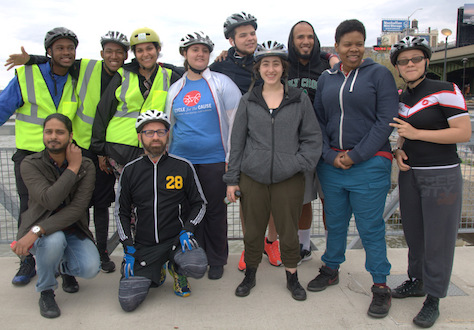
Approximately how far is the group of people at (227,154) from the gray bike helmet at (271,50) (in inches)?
0.5

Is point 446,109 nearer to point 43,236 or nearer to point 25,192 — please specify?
point 43,236

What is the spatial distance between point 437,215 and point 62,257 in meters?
2.92

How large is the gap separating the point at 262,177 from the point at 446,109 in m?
1.38

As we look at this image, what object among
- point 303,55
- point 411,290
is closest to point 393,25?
point 303,55

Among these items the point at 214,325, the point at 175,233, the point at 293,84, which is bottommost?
the point at 214,325

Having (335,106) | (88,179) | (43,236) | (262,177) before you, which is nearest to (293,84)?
(335,106)

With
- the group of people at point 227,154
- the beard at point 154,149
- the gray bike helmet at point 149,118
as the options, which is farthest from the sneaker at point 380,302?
the gray bike helmet at point 149,118

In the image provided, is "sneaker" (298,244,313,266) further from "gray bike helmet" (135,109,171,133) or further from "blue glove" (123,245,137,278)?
"gray bike helmet" (135,109,171,133)

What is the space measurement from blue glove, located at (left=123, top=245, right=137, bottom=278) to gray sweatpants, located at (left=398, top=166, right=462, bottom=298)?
7.26 ft

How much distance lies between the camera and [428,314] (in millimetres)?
2688

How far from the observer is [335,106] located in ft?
9.59

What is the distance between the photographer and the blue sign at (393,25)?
108m

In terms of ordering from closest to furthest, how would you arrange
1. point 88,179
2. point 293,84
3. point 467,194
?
point 88,179
point 293,84
point 467,194

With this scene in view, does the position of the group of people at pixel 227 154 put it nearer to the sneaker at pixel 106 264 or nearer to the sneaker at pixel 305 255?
the sneaker at pixel 106 264
